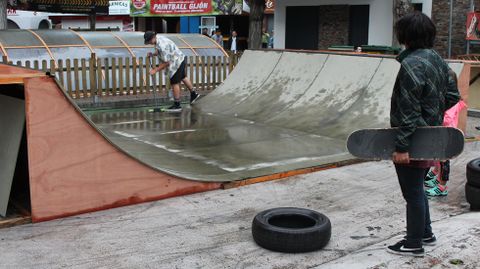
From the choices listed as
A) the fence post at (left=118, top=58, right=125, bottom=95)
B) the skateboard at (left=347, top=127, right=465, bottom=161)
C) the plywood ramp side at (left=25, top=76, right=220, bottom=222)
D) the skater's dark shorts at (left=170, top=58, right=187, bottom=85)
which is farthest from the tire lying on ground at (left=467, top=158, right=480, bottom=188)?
the fence post at (left=118, top=58, right=125, bottom=95)

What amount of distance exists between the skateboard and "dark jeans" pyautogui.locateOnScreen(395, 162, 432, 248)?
150 millimetres

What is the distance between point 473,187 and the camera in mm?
5820

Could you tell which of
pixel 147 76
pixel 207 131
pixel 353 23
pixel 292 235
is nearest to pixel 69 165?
pixel 292 235

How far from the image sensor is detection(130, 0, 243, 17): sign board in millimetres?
34781

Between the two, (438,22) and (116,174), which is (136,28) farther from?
(116,174)

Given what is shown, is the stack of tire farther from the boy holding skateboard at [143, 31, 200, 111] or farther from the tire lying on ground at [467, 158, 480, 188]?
the boy holding skateboard at [143, 31, 200, 111]

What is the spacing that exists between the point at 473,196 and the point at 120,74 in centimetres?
1052

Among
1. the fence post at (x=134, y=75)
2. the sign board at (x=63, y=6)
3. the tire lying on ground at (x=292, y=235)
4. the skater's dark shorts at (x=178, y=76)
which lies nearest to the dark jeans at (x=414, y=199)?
the tire lying on ground at (x=292, y=235)

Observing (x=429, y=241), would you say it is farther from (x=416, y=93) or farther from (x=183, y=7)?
(x=183, y=7)

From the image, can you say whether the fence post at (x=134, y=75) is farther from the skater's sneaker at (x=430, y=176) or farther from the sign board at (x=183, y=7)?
the sign board at (x=183, y=7)

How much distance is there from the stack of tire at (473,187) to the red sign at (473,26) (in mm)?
16407

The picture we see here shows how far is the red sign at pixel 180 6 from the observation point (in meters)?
35.3

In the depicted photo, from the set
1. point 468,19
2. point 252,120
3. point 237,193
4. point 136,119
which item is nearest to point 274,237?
point 237,193

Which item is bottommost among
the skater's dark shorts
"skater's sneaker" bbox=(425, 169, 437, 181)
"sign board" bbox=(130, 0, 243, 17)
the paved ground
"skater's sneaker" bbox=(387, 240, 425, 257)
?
the paved ground
